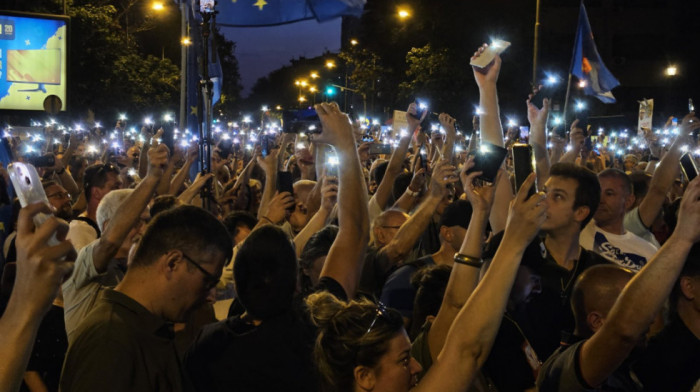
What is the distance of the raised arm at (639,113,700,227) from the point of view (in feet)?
20.1

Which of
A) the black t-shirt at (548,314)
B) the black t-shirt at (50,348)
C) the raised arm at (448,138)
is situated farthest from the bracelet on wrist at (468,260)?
the raised arm at (448,138)

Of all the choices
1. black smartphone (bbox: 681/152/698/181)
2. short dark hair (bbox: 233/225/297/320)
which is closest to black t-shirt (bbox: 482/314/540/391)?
short dark hair (bbox: 233/225/297/320)

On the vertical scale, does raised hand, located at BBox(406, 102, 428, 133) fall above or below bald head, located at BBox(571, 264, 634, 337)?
above

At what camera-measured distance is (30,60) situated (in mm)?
10883

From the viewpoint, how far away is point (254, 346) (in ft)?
9.84

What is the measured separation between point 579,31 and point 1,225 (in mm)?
11469

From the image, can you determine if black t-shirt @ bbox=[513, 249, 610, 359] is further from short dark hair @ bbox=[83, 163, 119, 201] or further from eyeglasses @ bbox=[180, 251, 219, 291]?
short dark hair @ bbox=[83, 163, 119, 201]

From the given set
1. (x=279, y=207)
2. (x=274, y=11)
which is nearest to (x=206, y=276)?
(x=279, y=207)

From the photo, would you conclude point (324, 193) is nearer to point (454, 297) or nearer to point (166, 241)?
point (454, 297)

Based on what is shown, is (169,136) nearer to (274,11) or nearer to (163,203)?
(274,11)

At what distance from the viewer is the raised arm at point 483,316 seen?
2664 mm

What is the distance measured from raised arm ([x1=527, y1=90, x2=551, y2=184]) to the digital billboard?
717cm

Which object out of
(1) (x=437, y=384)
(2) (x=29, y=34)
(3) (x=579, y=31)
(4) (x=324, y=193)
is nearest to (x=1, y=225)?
(4) (x=324, y=193)

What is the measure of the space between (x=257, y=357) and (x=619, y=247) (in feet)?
10.7
